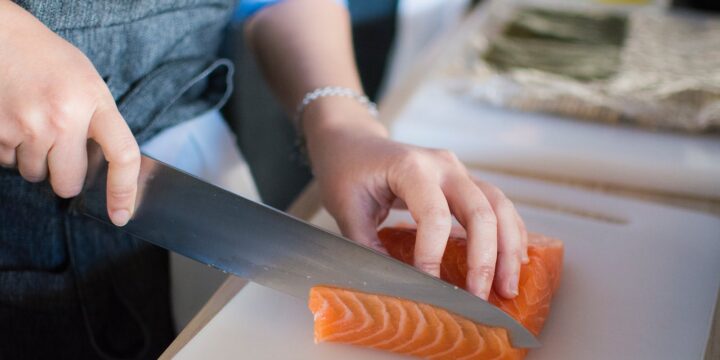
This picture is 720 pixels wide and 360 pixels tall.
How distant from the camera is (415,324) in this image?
2.73 ft

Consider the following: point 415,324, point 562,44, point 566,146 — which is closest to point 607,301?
point 415,324

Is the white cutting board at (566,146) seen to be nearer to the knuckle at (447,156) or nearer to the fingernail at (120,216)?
the knuckle at (447,156)

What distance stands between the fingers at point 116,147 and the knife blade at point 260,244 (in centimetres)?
7

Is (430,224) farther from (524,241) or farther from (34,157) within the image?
(34,157)

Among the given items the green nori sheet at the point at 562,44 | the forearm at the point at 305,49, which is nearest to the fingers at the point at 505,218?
the forearm at the point at 305,49

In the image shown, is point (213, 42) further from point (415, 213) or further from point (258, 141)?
point (258, 141)

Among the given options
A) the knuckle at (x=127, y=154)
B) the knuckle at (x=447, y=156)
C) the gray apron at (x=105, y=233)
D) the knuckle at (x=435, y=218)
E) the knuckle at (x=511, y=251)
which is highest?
the knuckle at (x=447, y=156)

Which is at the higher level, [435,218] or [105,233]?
[435,218]

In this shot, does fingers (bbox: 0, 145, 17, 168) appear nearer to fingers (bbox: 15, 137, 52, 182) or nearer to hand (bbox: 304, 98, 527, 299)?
fingers (bbox: 15, 137, 52, 182)

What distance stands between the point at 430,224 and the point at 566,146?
568mm

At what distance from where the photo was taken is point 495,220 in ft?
2.66

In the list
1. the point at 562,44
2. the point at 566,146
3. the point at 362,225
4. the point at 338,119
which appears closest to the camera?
Answer: the point at 362,225

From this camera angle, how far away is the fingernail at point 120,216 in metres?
0.79

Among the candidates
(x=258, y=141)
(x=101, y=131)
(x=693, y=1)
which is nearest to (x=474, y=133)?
(x=101, y=131)
